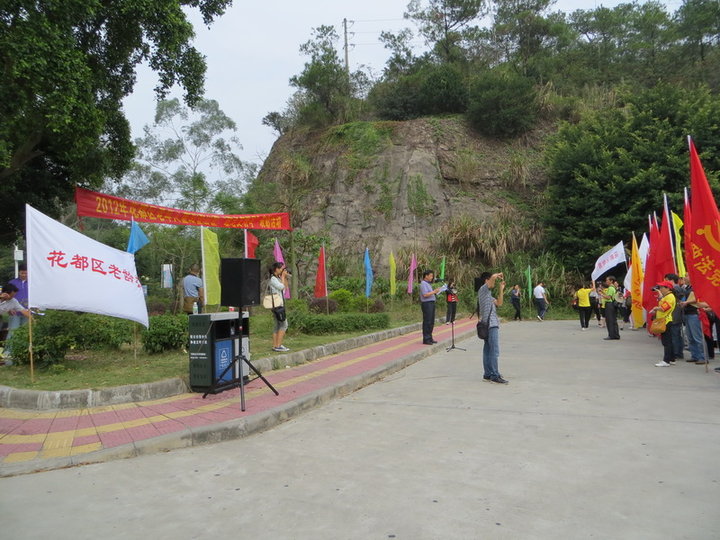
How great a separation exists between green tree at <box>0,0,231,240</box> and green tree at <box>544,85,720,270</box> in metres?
19.6

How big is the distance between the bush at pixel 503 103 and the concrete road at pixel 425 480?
28257 mm

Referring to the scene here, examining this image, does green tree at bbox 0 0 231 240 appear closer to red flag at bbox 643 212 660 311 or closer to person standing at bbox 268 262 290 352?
person standing at bbox 268 262 290 352

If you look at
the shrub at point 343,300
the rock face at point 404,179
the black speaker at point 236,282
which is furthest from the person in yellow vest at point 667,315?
the rock face at point 404,179

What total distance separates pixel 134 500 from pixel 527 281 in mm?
23641

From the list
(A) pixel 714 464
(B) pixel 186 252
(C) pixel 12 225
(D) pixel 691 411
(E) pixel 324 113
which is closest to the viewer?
(A) pixel 714 464

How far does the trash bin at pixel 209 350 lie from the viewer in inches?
259

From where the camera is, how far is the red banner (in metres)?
10.9

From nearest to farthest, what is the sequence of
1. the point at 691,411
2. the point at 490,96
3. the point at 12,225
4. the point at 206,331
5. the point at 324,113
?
the point at 691,411
the point at 206,331
the point at 12,225
the point at 490,96
the point at 324,113

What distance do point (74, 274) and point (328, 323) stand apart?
278 inches

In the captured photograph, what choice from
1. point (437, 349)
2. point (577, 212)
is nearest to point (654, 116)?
point (577, 212)

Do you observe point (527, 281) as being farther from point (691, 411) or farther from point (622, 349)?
point (691, 411)

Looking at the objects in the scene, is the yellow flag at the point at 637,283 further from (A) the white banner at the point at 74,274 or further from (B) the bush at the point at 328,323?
(A) the white banner at the point at 74,274

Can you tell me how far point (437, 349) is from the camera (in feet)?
39.2

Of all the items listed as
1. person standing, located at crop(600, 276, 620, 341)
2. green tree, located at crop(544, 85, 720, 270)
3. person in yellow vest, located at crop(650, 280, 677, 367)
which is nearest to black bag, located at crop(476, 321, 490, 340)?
person in yellow vest, located at crop(650, 280, 677, 367)
